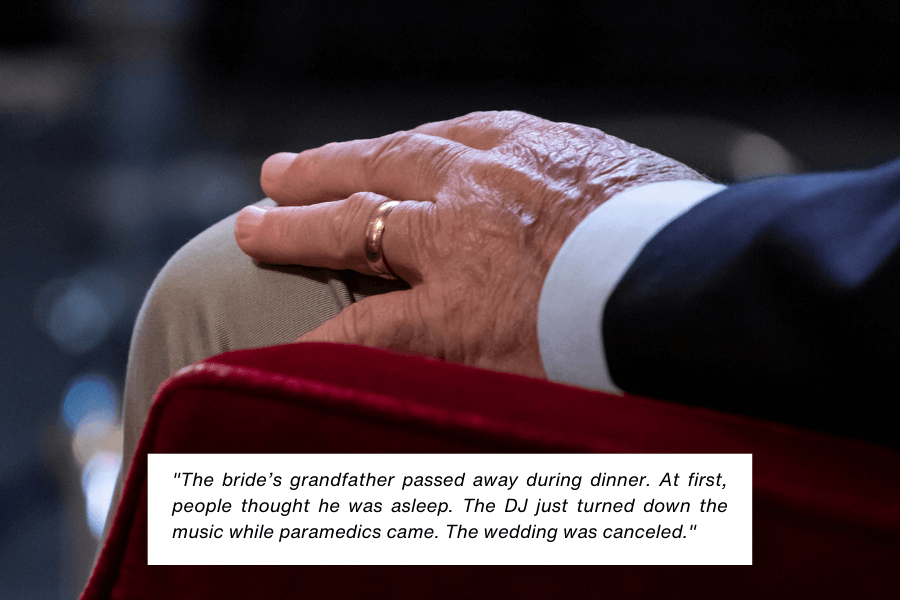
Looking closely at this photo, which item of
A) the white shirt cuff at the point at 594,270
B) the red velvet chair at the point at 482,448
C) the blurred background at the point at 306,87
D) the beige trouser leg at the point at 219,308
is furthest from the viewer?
the blurred background at the point at 306,87

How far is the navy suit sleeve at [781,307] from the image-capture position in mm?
246

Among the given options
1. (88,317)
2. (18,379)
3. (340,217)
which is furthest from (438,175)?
(88,317)

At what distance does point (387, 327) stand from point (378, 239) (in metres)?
0.06

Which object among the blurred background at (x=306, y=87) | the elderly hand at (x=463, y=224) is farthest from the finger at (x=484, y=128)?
the blurred background at (x=306, y=87)

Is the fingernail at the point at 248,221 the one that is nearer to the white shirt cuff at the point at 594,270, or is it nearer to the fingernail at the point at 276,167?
the fingernail at the point at 276,167

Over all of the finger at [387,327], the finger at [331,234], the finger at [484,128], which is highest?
the finger at [484,128]

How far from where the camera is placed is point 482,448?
0.83 ft

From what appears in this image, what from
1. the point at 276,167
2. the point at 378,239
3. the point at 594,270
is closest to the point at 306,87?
the point at 276,167

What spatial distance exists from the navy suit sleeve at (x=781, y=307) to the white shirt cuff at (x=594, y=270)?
0.02 metres

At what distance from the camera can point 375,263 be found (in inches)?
17.5

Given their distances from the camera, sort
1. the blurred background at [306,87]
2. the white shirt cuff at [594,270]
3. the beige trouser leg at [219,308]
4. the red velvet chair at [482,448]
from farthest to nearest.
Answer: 1. the blurred background at [306,87]
2. the beige trouser leg at [219,308]
3. the white shirt cuff at [594,270]
4. the red velvet chair at [482,448]

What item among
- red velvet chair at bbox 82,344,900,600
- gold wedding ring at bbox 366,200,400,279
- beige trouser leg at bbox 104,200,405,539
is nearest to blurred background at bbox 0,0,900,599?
beige trouser leg at bbox 104,200,405,539

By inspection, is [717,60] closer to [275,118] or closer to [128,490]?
[275,118]

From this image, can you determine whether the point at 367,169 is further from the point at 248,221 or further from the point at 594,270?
the point at 594,270
